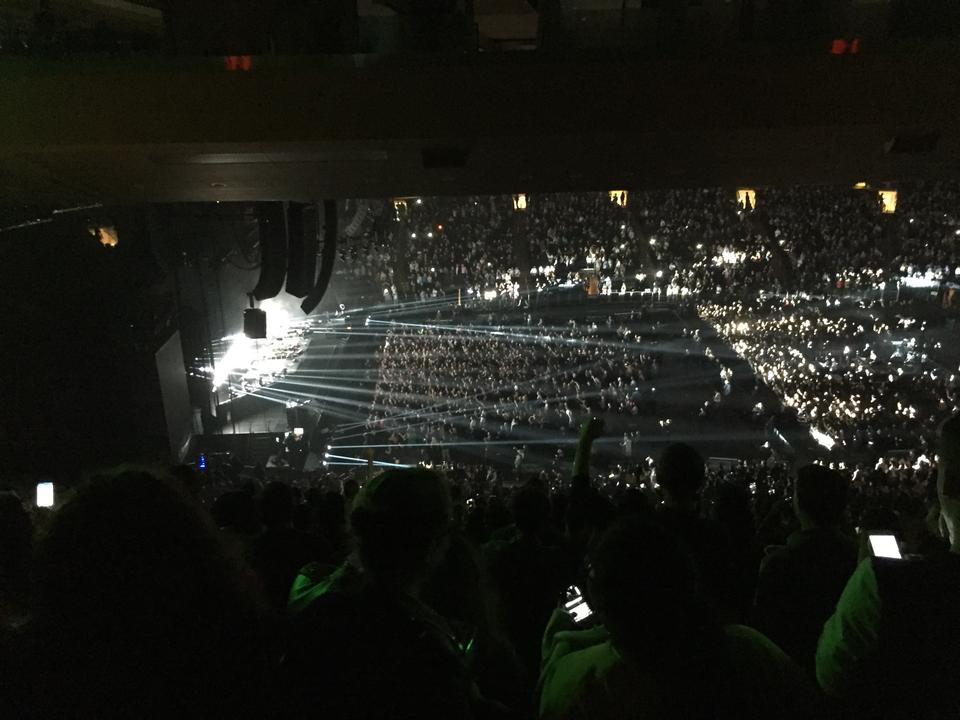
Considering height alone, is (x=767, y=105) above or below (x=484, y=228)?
below

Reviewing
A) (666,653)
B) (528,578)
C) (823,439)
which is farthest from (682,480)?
(823,439)

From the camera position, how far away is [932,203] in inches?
802

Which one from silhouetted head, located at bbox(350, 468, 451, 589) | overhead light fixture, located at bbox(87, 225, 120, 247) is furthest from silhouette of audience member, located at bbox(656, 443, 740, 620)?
overhead light fixture, located at bbox(87, 225, 120, 247)

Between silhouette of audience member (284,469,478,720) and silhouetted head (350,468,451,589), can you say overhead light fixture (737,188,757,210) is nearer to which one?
silhouetted head (350,468,451,589)

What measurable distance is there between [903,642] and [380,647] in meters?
0.98

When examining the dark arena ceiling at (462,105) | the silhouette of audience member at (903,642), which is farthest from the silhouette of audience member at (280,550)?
the dark arena ceiling at (462,105)

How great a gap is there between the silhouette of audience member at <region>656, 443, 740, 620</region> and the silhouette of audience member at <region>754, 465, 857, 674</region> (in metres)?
0.12

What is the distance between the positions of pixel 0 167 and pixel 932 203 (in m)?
22.6

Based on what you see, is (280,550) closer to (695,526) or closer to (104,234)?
(695,526)

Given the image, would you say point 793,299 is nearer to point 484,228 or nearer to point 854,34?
point 484,228

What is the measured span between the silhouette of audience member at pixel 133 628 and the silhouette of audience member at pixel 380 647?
80 mm

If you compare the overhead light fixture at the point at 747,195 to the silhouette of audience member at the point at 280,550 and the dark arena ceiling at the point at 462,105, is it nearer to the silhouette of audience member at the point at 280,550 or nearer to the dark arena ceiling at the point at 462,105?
the dark arena ceiling at the point at 462,105

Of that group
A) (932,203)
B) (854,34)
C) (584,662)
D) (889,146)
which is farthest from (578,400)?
(932,203)

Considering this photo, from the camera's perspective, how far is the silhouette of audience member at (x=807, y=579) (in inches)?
76.9
